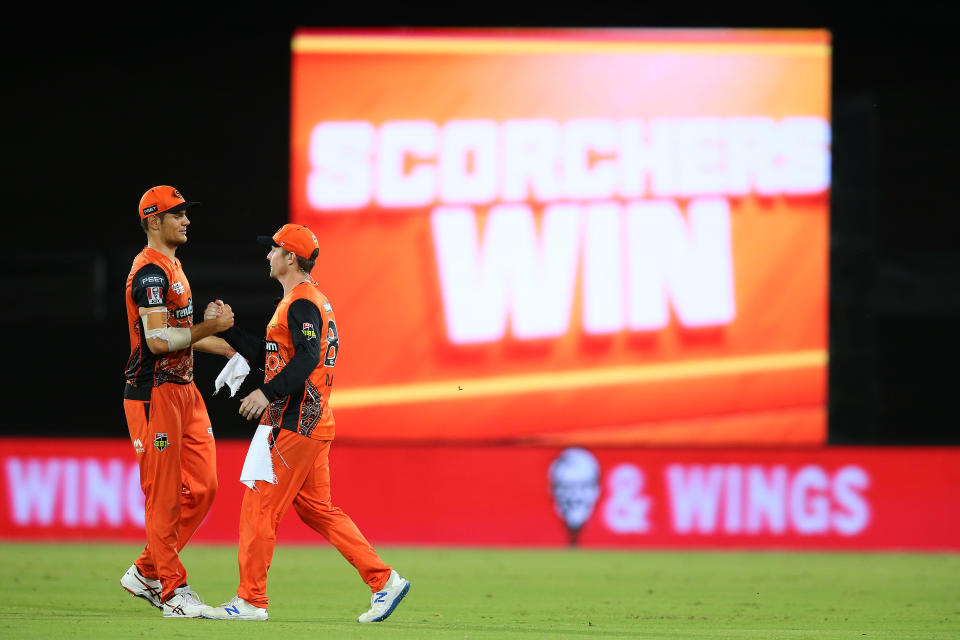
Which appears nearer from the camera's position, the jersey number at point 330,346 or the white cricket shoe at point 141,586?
the jersey number at point 330,346

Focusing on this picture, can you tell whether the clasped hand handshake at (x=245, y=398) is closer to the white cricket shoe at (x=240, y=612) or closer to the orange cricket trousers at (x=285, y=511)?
the orange cricket trousers at (x=285, y=511)

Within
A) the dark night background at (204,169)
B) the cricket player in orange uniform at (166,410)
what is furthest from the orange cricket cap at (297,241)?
the dark night background at (204,169)

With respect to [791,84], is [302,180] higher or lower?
lower

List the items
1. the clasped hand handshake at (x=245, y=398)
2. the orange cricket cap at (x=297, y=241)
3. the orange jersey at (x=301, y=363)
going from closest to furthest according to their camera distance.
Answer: the clasped hand handshake at (x=245, y=398)
the orange jersey at (x=301, y=363)
the orange cricket cap at (x=297, y=241)

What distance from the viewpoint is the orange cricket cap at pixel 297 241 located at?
244 inches

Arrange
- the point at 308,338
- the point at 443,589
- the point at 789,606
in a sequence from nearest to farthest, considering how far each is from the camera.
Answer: the point at 308,338, the point at 789,606, the point at 443,589

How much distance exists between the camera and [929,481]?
10.4 meters

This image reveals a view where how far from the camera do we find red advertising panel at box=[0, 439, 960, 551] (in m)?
10.3

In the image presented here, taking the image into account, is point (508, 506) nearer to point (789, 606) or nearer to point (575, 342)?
point (575, 342)

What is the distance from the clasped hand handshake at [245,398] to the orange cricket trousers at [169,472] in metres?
0.34

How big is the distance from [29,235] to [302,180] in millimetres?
2324

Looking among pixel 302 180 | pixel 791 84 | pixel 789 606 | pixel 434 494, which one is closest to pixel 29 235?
pixel 302 180

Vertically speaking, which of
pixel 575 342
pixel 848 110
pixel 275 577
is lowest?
pixel 275 577

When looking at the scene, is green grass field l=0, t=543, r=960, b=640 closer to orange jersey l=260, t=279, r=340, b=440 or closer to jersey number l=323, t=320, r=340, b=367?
orange jersey l=260, t=279, r=340, b=440
